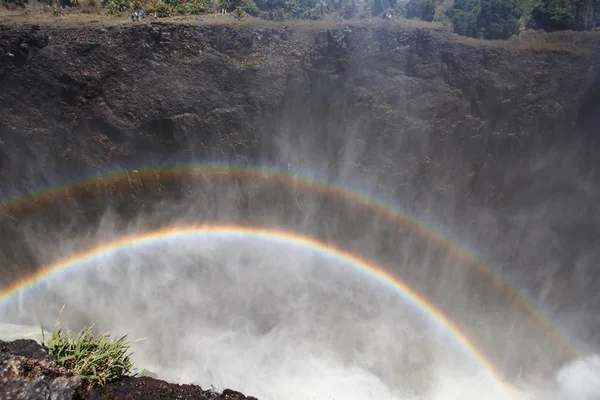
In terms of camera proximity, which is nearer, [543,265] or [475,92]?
[475,92]

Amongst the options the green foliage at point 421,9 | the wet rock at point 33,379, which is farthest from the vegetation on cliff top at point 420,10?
the wet rock at point 33,379

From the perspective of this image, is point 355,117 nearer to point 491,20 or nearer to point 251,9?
point 251,9

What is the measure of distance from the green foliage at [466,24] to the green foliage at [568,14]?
72.8 inches

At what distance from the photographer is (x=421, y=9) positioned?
11.7 meters

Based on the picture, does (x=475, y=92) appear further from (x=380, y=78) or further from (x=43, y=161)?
(x=43, y=161)

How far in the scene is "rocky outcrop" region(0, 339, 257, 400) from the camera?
3.15 m

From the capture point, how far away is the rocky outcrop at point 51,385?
10.3 ft

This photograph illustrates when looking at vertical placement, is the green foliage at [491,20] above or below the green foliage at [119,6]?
above

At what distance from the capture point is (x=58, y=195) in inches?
425

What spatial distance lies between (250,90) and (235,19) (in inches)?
78.6

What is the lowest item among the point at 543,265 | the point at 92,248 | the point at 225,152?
the point at 92,248

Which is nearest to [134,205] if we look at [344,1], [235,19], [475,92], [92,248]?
[92,248]

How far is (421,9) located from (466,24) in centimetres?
140

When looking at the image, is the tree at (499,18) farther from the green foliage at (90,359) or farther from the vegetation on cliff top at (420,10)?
the green foliage at (90,359)
